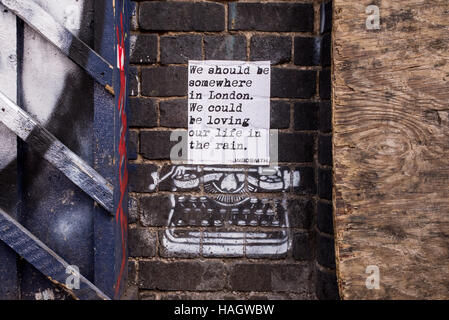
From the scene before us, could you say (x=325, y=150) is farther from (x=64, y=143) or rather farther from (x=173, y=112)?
(x=64, y=143)

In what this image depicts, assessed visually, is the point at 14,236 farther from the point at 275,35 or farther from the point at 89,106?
the point at 275,35

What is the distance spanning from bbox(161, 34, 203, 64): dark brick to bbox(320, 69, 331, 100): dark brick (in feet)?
1.64

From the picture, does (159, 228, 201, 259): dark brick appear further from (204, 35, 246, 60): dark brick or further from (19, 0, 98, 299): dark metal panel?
(204, 35, 246, 60): dark brick

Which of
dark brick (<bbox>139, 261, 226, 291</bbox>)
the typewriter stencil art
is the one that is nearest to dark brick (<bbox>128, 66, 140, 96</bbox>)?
the typewriter stencil art

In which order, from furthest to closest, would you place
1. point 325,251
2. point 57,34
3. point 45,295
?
point 325,251 < point 45,295 < point 57,34

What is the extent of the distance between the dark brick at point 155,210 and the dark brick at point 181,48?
22.2 inches

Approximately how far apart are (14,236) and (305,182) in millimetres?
1103

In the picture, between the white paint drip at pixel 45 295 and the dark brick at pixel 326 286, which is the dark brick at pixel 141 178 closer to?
the white paint drip at pixel 45 295

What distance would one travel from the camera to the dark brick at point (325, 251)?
141cm

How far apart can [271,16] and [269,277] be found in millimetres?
1067

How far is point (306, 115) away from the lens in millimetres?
1505

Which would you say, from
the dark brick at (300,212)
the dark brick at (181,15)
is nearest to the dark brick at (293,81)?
the dark brick at (181,15)

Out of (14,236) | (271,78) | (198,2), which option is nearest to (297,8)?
(271,78)

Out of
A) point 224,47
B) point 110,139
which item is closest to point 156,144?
point 110,139
